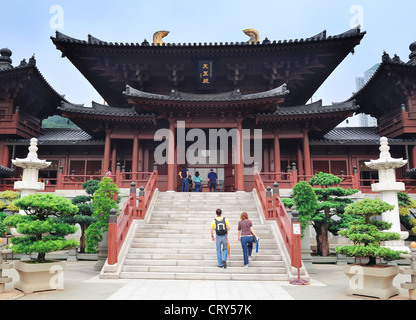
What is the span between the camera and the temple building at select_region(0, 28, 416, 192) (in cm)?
1681

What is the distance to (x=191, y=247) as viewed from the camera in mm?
9992

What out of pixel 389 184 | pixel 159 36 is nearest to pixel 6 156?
pixel 159 36

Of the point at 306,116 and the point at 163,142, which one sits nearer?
the point at 306,116

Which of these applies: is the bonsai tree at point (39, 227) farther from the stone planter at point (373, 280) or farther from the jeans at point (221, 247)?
the stone planter at point (373, 280)

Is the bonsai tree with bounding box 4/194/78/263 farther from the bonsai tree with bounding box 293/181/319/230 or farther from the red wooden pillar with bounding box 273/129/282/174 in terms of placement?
the red wooden pillar with bounding box 273/129/282/174

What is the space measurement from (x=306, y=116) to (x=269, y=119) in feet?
6.80

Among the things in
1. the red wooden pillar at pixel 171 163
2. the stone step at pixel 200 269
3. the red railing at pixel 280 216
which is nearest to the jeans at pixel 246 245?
the stone step at pixel 200 269

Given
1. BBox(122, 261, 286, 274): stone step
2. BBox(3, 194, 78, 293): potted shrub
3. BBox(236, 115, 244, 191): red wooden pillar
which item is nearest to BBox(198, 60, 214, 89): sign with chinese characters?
BBox(236, 115, 244, 191): red wooden pillar

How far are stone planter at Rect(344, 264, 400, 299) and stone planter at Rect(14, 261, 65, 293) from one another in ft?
21.7

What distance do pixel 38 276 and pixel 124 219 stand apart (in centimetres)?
356

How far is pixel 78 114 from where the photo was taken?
55.8 ft

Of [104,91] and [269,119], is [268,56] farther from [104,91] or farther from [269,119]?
[104,91]

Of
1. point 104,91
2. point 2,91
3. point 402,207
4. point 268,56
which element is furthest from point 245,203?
point 2,91

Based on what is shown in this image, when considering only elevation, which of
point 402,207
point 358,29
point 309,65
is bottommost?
point 402,207
